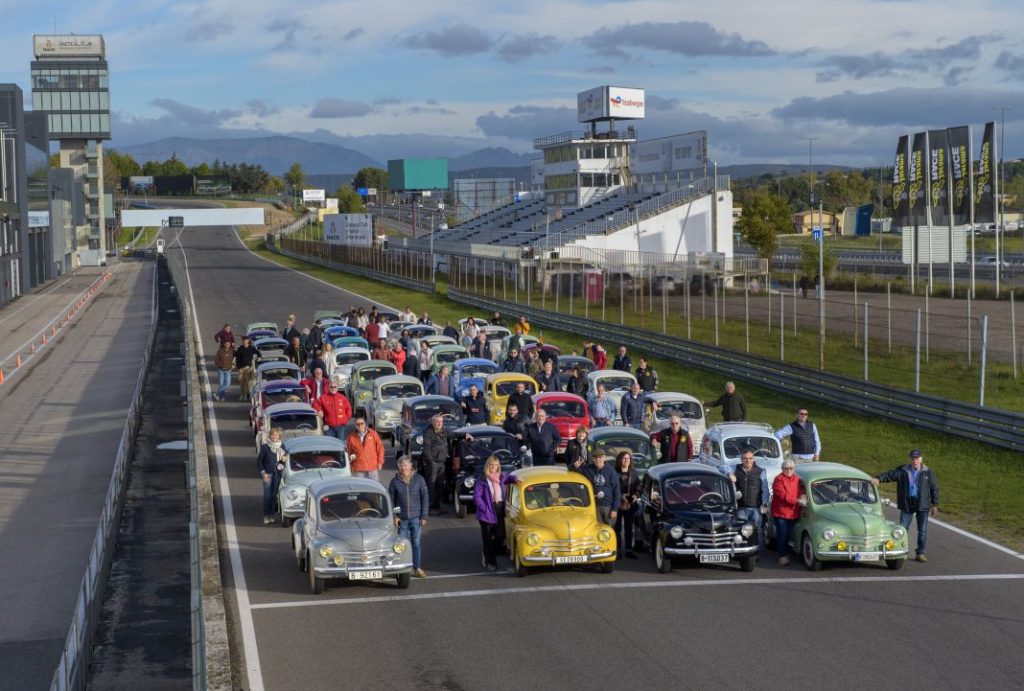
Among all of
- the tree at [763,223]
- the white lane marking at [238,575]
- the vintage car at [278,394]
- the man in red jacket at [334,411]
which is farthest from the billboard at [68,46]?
the man in red jacket at [334,411]

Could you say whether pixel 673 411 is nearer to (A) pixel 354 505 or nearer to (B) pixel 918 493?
(B) pixel 918 493

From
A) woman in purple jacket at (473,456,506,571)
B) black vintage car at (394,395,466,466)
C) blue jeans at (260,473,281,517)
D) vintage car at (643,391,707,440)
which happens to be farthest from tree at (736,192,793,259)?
woman in purple jacket at (473,456,506,571)

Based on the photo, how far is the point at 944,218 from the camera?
6406 cm

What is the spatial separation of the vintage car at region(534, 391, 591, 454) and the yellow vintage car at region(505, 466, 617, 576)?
855 cm

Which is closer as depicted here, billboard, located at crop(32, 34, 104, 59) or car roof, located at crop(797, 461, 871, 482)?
car roof, located at crop(797, 461, 871, 482)

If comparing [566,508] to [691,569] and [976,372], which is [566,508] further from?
[976,372]

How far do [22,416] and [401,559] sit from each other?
25.9m

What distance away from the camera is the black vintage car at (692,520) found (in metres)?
17.7

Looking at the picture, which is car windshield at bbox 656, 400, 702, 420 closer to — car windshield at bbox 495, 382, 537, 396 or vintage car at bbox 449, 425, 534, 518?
car windshield at bbox 495, 382, 537, 396

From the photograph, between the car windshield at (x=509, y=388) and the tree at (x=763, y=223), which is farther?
the tree at (x=763, y=223)

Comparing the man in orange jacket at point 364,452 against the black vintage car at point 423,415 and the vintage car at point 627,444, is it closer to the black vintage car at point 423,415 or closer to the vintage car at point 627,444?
the vintage car at point 627,444

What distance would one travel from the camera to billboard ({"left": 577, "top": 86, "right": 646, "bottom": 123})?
120688 millimetres

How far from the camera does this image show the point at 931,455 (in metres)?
27.9

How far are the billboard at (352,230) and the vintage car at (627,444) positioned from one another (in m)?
76.4
